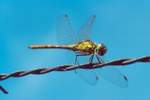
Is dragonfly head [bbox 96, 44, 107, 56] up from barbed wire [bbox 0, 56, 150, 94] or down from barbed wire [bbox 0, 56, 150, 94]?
up

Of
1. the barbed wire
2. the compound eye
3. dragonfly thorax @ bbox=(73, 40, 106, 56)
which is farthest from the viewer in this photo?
the compound eye

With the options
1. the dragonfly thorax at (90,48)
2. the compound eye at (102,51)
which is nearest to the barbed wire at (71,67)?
the dragonfly thorax at (90,48)

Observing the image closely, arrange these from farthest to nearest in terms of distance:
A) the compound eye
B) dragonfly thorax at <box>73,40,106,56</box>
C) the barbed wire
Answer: the compound eye, dragonfly thorax at <box>73,40,106,56</box>, the barbed wire

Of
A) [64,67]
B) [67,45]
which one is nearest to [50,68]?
[64,67]

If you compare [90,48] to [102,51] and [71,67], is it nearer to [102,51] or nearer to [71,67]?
[102,51]

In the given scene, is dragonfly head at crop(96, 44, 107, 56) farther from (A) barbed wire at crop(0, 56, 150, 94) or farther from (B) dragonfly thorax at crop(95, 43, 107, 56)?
(A) barbed wire at crop(0, 56, 150, 94)

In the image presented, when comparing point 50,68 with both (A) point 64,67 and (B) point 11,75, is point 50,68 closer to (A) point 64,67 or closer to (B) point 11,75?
(A) point 64,67

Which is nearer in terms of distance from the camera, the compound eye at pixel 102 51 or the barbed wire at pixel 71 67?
the barbed wire at pixel 71 67

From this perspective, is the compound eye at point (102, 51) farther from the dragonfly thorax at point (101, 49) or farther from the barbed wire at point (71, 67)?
the barbed wire at point (71, 67)

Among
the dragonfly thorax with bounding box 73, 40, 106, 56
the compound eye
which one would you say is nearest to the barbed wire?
the dragonfly thorax with bounding box 73, 40, 106, 56
